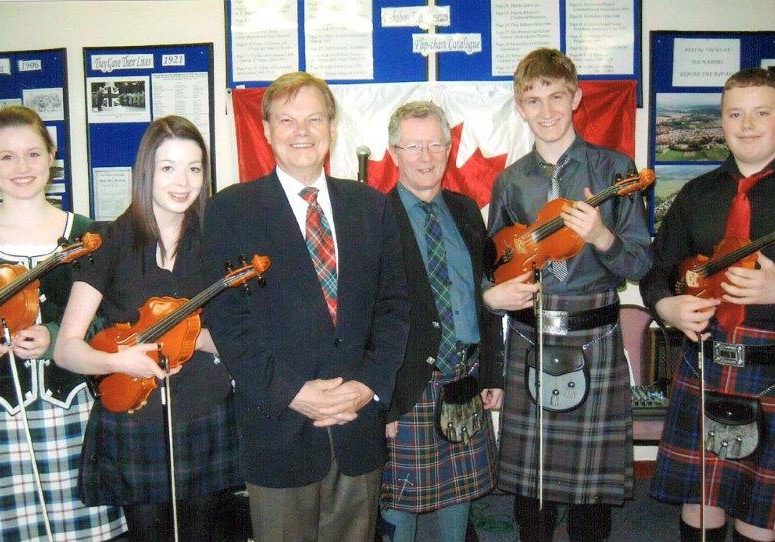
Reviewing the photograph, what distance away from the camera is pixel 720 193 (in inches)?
86.0

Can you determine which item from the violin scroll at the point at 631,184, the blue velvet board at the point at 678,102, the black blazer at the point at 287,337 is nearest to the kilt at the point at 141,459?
the black blazer at the point at 287,337

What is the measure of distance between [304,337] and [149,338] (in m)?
0.51

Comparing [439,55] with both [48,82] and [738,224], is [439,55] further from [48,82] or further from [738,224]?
[48,82]

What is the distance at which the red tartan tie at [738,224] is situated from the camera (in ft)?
6.86

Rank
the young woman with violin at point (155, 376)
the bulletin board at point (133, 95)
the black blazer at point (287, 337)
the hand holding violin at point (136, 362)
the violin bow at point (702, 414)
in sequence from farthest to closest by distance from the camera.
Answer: the bulletin board at point (133, 95) → the violin bow at point (702, 414) → the young woman with violin at point (155, 376) → the hand holding violin at point (136, 362) → the black blazer at point (287, 337)

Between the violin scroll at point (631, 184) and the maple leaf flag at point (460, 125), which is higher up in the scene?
the maple leaf flag at point (460, 125)

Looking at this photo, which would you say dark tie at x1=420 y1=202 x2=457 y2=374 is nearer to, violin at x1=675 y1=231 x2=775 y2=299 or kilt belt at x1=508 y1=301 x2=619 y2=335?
kilt belt at x1=508 y1=301 x2=619 y2=335

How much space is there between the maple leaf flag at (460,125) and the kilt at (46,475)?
201 centimetres

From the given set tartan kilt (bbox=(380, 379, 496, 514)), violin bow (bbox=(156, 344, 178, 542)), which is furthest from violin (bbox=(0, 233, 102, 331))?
tartan kilt (bbox=(380, 379, 496, 514))

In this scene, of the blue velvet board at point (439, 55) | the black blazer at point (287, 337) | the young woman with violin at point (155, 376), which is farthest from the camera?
the blue velvet board at point (439, 55)

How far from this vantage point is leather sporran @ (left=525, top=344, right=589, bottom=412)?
2.20m

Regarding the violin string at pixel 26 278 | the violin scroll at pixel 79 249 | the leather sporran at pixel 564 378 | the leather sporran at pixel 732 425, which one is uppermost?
the violin scroll at pixel 79 249

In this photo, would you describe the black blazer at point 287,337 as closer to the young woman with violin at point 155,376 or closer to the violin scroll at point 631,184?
the young woman with violin at point 155,376

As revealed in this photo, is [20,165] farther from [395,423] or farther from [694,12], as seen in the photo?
[694,12]
